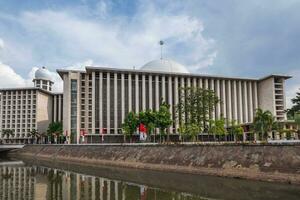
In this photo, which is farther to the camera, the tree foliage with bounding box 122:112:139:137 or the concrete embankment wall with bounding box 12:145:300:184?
the tree foliage with bounding box 122:112:139:137

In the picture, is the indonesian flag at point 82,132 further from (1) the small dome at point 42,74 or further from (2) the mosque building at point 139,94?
(1) the small dome at point 42,74

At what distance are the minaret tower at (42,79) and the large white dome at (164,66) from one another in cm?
7179

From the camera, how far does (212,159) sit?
43594 mm

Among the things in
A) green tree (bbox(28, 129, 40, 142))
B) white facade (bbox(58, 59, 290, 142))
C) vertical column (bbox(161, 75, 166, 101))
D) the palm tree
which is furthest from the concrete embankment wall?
green tree (bbox(28, 129, 40, 142))

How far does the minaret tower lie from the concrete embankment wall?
126303mm

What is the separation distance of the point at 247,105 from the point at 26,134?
107318 millimetres

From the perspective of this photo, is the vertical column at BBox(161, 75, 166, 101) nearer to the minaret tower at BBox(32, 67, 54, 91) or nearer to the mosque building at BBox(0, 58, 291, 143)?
the mosque building at BBox(0, 58, 291, 143)

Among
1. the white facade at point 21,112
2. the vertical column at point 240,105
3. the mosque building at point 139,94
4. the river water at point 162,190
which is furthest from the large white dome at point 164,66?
the river water at point 162,190

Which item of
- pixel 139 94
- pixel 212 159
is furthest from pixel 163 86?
pixel 212 159

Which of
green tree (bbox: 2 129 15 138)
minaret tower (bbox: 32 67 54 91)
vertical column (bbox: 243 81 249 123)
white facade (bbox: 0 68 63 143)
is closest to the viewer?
vertical column (bbox: 243 81 249 123)

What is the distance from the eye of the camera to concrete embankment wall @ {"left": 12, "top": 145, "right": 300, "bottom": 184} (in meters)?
34.7

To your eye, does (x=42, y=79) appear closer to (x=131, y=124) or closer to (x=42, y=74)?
(x=42, y=74)

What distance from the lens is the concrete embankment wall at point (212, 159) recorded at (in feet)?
114

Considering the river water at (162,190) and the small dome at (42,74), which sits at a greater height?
the small dome at (42,74)
